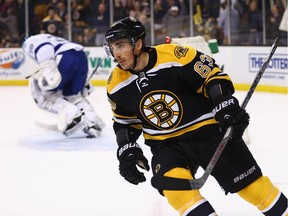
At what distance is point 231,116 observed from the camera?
265cm

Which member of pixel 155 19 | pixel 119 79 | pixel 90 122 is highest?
pixel 119 79

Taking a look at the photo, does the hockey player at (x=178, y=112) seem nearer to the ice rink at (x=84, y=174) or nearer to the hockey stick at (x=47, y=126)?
the ice rink at (x=84, y=174)

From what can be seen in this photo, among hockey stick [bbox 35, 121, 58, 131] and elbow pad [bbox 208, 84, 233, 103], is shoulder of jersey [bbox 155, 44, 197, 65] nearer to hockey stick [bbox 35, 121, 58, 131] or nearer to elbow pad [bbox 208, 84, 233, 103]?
elbow pad [bbox 208, 84, 233, 103]

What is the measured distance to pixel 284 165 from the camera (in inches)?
190

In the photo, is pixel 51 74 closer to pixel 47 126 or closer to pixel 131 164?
pixel 47 126

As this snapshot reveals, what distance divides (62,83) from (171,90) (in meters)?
3.55

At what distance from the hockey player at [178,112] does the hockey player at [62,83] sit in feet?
10.8

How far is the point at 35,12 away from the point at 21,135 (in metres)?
4.91

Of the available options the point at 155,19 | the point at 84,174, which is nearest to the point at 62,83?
the point at 84,174

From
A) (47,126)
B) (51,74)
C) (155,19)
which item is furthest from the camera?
(155,19)

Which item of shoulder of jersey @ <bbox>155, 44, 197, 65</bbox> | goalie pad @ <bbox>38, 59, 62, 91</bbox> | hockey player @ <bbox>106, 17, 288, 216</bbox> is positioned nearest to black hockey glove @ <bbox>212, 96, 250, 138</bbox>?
hockey player @ <bbox>106, 17, 288, 216</bbox>

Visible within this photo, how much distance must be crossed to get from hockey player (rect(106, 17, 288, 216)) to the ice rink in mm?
826

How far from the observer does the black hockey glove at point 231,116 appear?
8.71ft

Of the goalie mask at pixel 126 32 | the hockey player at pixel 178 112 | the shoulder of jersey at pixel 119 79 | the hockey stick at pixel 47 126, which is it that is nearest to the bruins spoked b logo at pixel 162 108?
the hockey player at pixel 178 112
